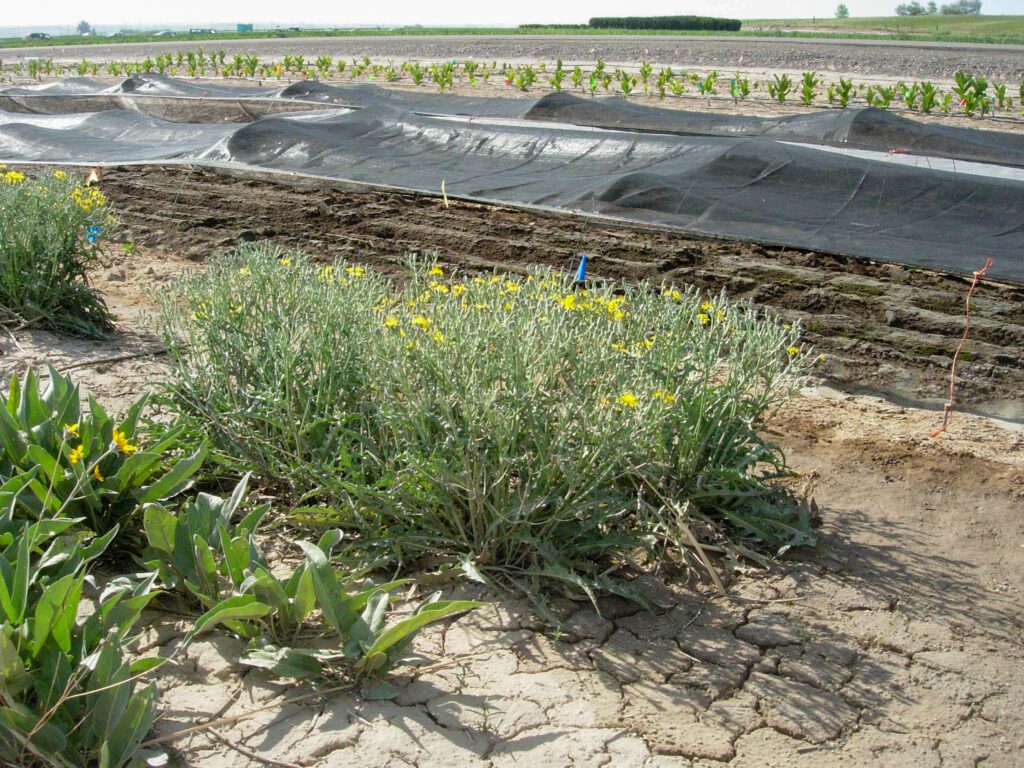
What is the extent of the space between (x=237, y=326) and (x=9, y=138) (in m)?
7.57

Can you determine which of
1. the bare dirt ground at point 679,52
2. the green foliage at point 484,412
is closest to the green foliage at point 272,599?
the green foliage at point 484,412

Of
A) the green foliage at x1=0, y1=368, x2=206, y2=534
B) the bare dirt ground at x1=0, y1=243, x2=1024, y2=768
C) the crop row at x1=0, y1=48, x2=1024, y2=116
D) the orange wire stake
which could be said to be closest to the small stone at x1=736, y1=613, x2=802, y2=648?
the bare dirt ground at x1=0, y1=243, x2=1024, y2=768

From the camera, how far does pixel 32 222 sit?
4.82m

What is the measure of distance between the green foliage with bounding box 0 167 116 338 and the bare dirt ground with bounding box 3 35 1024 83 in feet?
74.1

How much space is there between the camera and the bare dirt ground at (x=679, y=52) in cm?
2509

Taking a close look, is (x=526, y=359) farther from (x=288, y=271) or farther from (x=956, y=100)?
(x=956, y=100)

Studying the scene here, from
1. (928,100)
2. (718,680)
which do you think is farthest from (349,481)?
(928,100)

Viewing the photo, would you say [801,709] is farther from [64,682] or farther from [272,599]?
[64,682]

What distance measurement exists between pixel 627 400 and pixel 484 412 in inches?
15.0

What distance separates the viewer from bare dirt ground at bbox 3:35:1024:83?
2509 centimetres

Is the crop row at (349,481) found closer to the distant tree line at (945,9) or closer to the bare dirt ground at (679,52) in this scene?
the bare dirt ground at (679,52)

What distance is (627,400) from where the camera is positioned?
2.53 metres

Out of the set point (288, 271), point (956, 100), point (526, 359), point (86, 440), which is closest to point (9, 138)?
point (288, 271)

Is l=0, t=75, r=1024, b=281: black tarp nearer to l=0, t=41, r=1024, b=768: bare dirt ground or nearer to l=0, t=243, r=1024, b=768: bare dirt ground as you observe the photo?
l=0, t=41, r=1024, b=768: bare dirt ground
